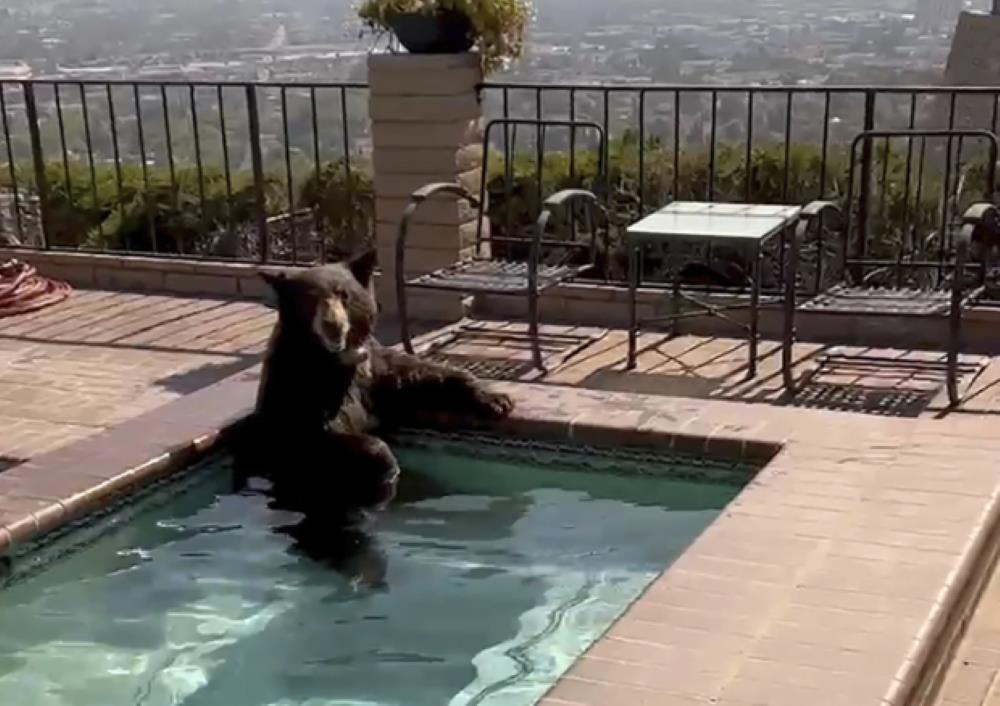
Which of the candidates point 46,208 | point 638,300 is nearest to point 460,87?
point 638,300

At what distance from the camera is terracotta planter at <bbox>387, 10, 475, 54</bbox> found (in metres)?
5.91

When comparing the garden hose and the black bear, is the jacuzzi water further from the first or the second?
the garden hose

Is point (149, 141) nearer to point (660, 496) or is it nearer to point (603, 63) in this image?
point (603, 63)

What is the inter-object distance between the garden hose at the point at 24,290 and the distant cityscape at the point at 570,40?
107 centimetres

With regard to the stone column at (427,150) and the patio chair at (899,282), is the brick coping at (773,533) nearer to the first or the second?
the patio chair at (899,282)

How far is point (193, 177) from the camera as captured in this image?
8.52m

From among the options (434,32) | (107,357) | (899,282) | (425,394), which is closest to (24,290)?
(107,357)

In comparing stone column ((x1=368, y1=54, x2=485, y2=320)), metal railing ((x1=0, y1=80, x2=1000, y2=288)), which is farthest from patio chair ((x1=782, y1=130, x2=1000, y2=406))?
stone column ((x1=368, y1=54, x2=485, y2=320))

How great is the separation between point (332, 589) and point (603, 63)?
5.99 meters

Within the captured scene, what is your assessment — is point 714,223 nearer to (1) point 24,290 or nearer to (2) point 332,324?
(2) point 332,324

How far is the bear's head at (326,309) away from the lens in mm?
4047

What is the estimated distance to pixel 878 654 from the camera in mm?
2697

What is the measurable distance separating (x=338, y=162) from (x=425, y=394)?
153 inches

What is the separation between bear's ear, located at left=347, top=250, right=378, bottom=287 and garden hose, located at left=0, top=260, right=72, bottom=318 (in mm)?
2973
